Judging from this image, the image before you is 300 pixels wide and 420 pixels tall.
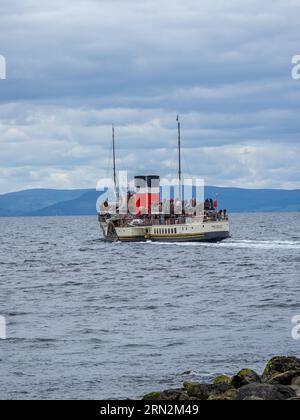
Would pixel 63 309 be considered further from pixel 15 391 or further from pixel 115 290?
pixel 15 391

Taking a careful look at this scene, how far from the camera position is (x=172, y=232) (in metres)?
138

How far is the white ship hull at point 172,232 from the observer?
433ft

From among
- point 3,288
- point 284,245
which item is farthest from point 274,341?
point 284,245

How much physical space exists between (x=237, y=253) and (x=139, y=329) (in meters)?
68.6

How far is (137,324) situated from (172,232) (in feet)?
289

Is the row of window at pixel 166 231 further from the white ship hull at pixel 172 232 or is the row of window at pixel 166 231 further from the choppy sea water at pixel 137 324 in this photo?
the choppy sea water at pixel 137 324

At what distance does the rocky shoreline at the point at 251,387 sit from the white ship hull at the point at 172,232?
98.0 m

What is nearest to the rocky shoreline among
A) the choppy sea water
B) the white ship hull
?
the choppy sea water

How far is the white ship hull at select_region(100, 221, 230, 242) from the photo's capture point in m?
132

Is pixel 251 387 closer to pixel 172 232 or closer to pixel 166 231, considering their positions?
pixel 172 232

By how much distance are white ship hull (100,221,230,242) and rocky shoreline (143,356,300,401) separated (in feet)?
322

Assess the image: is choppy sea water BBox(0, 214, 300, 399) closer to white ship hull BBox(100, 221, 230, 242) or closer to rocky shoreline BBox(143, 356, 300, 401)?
rocky shoreline BBox(143, 356, 300, 401)

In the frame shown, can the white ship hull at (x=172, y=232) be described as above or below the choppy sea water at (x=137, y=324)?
above

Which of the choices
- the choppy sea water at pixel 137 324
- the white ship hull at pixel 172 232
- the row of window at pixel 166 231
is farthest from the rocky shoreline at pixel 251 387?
the row of window at pixel 166 231
